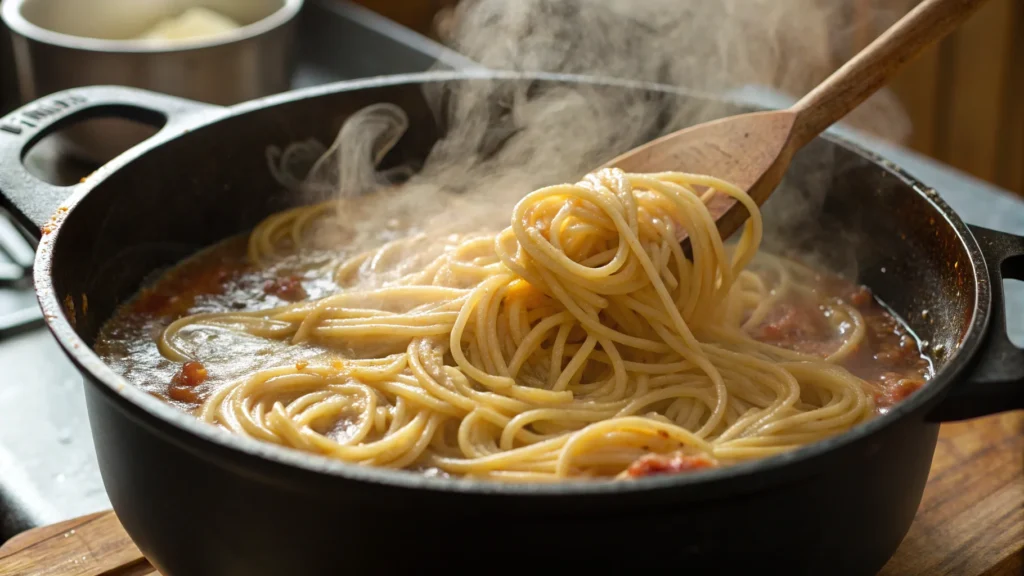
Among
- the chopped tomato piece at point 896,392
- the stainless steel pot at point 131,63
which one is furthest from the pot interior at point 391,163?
the stainless steel pot at point 131,63

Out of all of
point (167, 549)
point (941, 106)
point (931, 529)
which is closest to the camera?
point (167, 549)

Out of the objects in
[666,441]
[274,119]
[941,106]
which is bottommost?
[941,106]

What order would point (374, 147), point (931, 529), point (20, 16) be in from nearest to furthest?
point (931, 529), point (374, 147), point (20, 16)

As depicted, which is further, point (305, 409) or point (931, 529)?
point (931, 529)

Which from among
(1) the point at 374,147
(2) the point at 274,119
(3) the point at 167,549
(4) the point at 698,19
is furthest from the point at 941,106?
(3) the point at 167,549

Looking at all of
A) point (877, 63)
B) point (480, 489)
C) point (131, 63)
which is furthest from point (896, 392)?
point (131, 63)

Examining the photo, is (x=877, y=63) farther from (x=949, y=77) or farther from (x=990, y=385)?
(x=949, y=77)

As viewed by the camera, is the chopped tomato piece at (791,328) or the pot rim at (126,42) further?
the pot rim at (126,42)

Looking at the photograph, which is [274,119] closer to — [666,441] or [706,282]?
[706,282]

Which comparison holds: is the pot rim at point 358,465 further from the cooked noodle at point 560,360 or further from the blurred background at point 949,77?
the blurred background at point 949,77
